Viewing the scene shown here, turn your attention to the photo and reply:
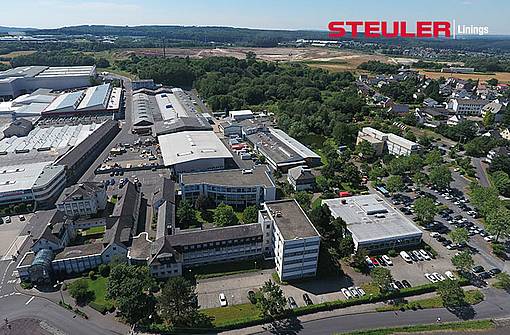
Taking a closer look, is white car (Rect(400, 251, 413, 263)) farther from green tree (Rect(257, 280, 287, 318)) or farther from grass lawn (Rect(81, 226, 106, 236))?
grass lawn (Rect(81, 226, 106, 236))

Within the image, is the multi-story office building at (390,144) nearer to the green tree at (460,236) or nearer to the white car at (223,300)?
the green tree at (460,236)

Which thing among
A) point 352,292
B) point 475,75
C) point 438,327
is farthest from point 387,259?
point 475,75

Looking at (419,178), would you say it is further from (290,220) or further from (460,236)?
(290,220)

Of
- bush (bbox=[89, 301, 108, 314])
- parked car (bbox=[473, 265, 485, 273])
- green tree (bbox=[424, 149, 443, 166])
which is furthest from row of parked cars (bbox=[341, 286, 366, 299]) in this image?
green tree (bbox=[424, 149, 443, 166])

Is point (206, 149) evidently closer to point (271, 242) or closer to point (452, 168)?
point (271, 242)

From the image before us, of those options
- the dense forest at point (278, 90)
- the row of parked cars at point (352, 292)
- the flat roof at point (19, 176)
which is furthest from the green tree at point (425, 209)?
the flat roof at point (19, 176)

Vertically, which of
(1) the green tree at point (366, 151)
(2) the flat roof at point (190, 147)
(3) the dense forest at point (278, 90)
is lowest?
(1) the green tree at point (366, 151)
